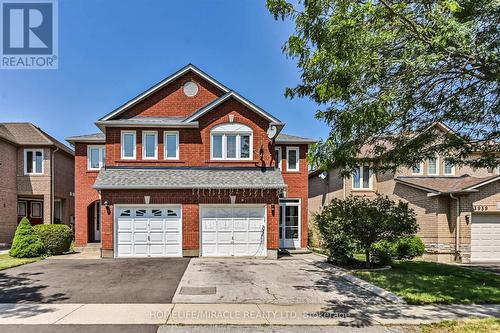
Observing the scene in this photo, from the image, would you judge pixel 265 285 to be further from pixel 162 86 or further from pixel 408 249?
pixel 162 86

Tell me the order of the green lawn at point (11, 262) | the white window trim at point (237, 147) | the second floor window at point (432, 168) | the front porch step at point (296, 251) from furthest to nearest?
the second floor window at point (432, 168) < the front porch step at point (296, 251) < the white window trim at point (237, 147) < the green lawn at point (11, 262)

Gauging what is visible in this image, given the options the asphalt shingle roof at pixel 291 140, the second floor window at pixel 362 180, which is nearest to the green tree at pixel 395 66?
the asphalt shingle roof at pixel 291 140

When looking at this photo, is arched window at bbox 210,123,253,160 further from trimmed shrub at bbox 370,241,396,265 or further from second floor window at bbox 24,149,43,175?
second floor window at bbox 24,149,43,175

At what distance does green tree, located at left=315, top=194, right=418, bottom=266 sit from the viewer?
12.6 metres

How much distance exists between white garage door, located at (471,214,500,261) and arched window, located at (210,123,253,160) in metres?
12.2

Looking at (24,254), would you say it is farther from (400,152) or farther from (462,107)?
(462,107)

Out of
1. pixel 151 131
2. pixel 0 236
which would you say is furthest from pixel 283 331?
pixel 0 236

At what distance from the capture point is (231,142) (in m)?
18.1

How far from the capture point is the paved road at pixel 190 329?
664cm

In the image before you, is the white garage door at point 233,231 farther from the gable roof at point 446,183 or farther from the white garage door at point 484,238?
the white garage door at point 484,238

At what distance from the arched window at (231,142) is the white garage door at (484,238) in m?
12.2

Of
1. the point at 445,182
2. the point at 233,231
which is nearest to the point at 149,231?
the point at 233,231

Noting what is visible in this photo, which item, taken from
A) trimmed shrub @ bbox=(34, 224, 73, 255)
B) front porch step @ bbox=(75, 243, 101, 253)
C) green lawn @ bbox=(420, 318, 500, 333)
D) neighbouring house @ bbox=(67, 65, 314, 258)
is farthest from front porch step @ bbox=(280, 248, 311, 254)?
green lawn @ bbox=(420, 318, 500, 333)

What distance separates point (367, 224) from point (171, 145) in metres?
10.2
